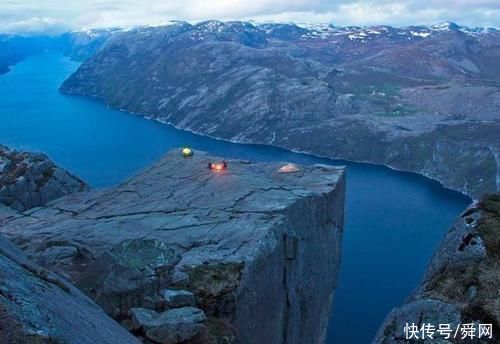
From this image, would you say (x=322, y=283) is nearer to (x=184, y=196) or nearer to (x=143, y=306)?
(x=184, y=196)

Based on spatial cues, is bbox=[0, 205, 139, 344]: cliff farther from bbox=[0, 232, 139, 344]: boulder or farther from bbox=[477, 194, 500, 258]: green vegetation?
bbox=[477, 194, 500, 258]: green vegetation

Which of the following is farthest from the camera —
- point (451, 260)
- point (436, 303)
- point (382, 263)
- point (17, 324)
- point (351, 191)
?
point (351, 191)

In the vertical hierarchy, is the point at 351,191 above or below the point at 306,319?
below

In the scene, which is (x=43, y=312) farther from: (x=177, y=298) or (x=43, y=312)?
(x=177, y=298)

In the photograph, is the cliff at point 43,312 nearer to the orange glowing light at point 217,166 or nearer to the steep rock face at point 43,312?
the steep rock face at point 43,312

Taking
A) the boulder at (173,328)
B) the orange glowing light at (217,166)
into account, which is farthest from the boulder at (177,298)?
the orange glowing light at (217,166)

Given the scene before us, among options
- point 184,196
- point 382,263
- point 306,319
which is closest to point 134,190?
point 184,196

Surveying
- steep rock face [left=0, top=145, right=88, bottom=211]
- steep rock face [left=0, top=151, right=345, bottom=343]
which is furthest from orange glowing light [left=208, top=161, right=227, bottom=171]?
steep rock face [left=0, top=145, right=88, bottom=211]
